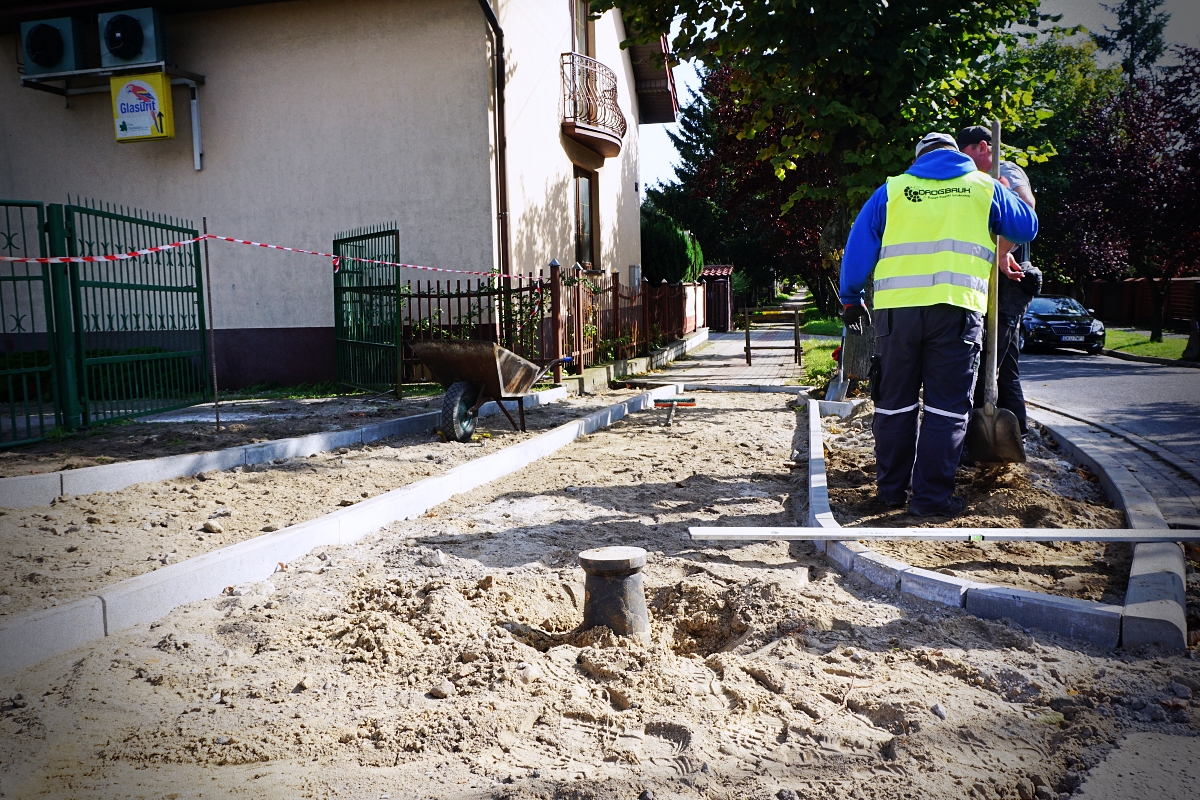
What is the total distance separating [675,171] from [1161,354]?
104ft

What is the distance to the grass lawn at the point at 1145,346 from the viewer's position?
1942 cm

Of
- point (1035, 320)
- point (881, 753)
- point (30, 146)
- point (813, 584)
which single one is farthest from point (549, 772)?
point (1035, 320)

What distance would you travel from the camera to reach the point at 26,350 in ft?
37.4

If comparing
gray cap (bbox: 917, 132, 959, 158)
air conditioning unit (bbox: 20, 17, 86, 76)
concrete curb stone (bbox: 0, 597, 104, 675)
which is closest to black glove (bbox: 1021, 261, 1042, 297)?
gray cap (bbox: 917, 132, 959, 158)

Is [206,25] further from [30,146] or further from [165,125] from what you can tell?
[30,146]

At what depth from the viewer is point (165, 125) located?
13375mm

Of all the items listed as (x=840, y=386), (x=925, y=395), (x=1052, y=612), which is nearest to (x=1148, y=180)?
(x=840, y=386)

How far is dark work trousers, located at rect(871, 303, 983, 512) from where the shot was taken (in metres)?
5.12

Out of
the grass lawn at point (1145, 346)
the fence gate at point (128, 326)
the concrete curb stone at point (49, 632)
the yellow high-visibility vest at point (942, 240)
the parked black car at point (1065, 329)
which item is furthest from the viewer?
the parked black car at point (1065, 329)

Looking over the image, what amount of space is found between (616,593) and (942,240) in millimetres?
3049

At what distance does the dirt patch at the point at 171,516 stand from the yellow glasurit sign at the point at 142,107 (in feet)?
28.9

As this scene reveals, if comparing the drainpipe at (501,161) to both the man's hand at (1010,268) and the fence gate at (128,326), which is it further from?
the man's hand at (1010,268)

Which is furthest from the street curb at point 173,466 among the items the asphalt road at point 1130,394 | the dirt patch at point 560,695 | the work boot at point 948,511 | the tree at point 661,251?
the tree at point 661,251

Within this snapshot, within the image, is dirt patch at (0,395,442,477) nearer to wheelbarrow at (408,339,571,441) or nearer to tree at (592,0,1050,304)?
wheelbarrow at (408,339,571,441)
